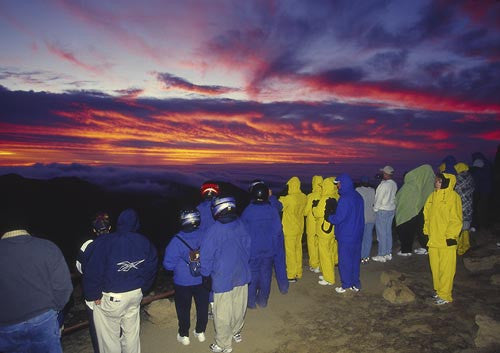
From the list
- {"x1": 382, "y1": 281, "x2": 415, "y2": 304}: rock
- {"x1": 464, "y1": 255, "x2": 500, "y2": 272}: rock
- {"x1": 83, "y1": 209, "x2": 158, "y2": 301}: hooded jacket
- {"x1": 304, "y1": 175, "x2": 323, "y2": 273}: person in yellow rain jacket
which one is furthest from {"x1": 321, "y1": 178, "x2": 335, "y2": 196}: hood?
{"x1": 83, "y1": 209, "x2": 158, "y2": 301}: hooded jacket

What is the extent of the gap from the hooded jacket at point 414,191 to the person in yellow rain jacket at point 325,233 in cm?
286

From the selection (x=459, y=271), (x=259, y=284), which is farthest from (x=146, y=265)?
(x=459, y=271)

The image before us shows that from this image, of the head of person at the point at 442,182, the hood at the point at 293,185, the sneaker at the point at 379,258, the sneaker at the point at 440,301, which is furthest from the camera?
the sneaker at the point at 379,258

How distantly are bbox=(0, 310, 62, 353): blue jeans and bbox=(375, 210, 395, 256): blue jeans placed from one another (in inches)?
297

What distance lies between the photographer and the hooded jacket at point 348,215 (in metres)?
6.31

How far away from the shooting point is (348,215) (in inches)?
249

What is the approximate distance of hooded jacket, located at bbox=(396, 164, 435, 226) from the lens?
8562mm

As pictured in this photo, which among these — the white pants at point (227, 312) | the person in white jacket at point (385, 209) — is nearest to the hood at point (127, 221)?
the white pants at point (227, 312)

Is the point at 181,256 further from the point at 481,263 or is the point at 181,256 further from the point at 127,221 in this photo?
the point at 481,263

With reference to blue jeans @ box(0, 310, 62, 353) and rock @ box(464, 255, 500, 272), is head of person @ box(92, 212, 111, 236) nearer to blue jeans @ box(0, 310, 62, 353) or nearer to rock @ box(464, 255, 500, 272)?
blue jeans @ box(0, 310, 62, 353)

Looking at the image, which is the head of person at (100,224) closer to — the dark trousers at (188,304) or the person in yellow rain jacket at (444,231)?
the dark trousers at (188,304)

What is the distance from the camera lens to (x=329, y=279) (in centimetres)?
700

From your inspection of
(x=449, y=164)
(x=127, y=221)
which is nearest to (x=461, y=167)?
(x=449, y=164)

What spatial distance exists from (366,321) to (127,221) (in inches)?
172
